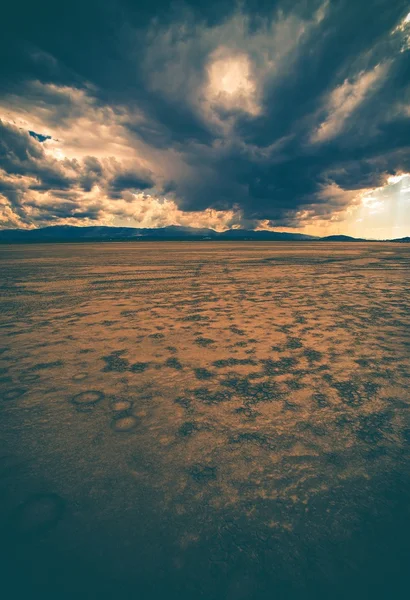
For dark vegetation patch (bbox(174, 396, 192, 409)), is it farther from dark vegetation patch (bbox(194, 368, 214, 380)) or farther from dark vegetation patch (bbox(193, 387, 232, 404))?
dark vegetation patch (bbox(194, 368, 214, 380))

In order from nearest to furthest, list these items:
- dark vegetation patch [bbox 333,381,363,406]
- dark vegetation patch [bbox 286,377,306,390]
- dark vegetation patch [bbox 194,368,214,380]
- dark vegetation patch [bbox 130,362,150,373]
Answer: dark vegetation patch [bbox 333,381,363,406]
dark vegetation patch [bbox 286,377,306,390]
dark vegetation patch [bbox 194,368,214,380]
dark vegetation patch [bbox 130,362,150,373]

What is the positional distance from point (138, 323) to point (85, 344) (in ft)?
7.24

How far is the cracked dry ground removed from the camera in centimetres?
255

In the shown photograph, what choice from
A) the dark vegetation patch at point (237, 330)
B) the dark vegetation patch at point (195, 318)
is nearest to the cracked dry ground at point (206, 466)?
the dark vegetation patch at point (237, 330)

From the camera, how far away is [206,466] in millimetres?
3678

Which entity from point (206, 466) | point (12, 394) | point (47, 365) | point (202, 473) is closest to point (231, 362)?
point (206, 466)

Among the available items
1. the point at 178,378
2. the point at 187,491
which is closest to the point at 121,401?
the point at 178,378

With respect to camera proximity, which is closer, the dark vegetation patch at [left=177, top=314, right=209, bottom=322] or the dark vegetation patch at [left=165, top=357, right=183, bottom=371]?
the dark vegetation patch at [left=165, top=357, right=183, bottom=371]

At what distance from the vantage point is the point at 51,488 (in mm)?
3375

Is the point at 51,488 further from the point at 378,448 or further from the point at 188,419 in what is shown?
the point at 378,448

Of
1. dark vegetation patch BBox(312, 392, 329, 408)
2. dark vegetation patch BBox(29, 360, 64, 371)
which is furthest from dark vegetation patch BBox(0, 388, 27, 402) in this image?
dark vegetation patch BBox(312, 392, 329, 408)

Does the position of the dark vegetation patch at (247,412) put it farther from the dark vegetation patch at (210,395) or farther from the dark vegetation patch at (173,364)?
the dark vegetation patch at (173,364)

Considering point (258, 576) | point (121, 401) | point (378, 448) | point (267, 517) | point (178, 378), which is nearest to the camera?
point (258, 576)

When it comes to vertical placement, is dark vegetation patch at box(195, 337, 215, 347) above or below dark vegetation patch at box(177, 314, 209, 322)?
above
